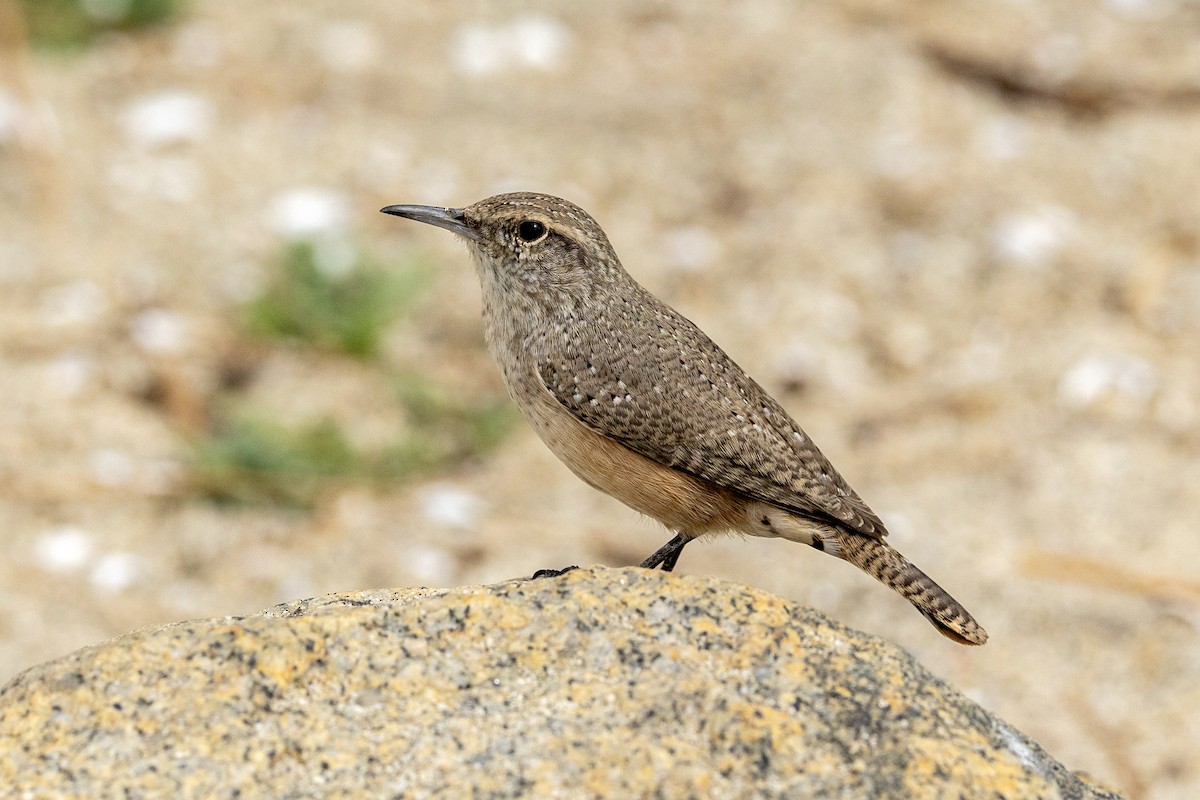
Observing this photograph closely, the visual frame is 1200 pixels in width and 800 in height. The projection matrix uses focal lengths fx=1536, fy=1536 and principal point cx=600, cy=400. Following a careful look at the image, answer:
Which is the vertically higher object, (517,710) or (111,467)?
(517,710)

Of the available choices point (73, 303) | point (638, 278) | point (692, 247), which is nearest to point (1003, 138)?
point (692, 247)

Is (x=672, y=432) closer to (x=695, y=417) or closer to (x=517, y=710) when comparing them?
(x=695, y=417)

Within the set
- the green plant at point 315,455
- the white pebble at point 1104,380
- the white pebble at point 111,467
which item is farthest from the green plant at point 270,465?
the white pebble at point 1104,380

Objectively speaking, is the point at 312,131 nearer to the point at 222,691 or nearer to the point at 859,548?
the point at 859,548

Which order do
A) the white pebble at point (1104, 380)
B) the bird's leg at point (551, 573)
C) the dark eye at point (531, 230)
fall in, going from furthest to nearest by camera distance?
the white pebble at point (1104, 380), the dark eye at point (531, 230), the bird's leg at point (551, 573)

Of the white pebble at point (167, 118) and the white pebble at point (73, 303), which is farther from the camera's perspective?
the white pebble at point (167, 118)

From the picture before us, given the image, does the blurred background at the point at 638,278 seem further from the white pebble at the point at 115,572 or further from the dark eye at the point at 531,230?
the dark eye at the point at 531,230
